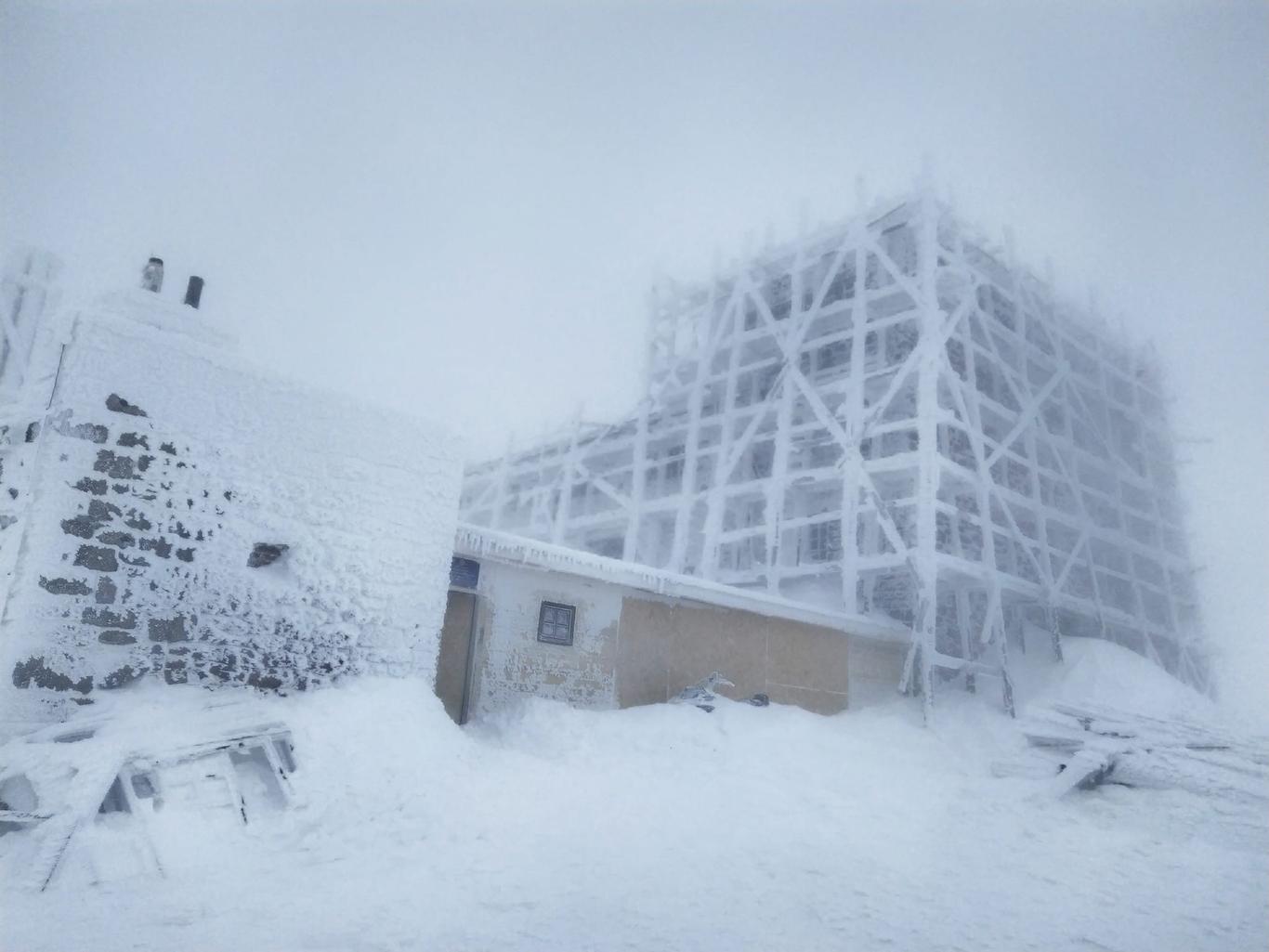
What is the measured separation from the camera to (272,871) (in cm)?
498

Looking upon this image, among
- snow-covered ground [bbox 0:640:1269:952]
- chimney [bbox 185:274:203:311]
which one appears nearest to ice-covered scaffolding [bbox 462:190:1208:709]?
snow-covered ground [bbox 0:640:1269:952]

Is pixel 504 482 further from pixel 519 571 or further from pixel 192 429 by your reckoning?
pixel 192 429

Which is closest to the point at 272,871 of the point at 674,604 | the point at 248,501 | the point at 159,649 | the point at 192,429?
the point at 159,649

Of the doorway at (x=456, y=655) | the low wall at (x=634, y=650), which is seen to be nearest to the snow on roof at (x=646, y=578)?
the low wall at (x=634, y=650)

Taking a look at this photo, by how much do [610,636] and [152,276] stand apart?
685 centimetres

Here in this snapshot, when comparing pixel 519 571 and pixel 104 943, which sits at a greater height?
pixel 519 571

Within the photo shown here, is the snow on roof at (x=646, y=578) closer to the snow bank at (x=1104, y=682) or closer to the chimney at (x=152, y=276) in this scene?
the snow bank at (x=1104, y=682)

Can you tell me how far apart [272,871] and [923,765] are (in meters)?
8.32

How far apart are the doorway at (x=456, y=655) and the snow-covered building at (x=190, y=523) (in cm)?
171

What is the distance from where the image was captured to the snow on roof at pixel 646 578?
9.55 meters

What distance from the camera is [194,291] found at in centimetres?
703

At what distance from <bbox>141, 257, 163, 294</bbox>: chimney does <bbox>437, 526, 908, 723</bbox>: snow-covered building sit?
153 inches

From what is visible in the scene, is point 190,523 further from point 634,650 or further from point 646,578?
point 634,650

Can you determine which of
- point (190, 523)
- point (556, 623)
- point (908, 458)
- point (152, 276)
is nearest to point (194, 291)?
point (152, 276)
